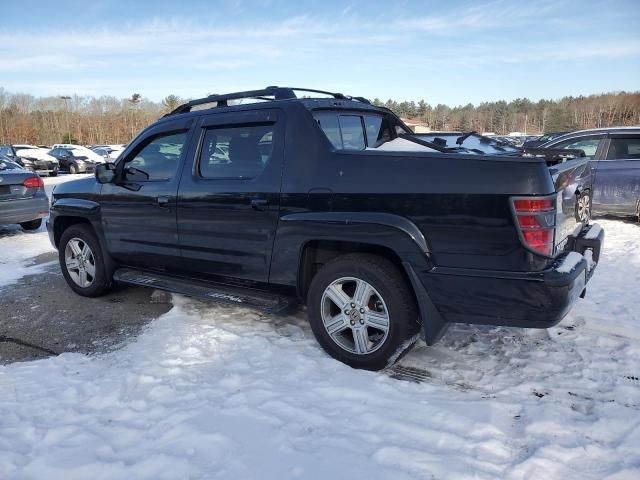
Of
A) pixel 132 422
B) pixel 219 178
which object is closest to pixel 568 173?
pixel 219 178

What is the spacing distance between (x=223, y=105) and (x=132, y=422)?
261 centimetres

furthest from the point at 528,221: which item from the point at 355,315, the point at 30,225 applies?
the point at 30,225

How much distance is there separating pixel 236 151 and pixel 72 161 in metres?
27.6

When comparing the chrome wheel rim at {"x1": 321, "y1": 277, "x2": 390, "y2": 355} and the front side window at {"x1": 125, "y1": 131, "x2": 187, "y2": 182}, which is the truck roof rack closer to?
the front side window at {"x1": 125, "y1": 131, "x2": 187, "y2": 182}

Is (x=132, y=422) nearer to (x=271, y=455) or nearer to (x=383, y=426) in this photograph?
(x=271, y=455)

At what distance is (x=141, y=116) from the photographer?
7406cm

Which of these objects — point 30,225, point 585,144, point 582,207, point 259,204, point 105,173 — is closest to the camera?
point 259,204

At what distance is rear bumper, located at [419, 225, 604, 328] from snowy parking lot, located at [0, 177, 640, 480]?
19.7 inches

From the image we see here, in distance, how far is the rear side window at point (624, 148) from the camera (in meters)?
8.60

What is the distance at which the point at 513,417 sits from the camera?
9.00 ft

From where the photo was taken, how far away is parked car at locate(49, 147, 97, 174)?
1099 inches

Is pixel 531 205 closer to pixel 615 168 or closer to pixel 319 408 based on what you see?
pixel 319 408

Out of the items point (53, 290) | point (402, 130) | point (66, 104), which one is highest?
point (66, 104)

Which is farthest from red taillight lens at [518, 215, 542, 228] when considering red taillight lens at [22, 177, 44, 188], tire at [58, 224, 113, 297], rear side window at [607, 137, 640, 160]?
red taillight lens at [22, 177, 44, 188]
